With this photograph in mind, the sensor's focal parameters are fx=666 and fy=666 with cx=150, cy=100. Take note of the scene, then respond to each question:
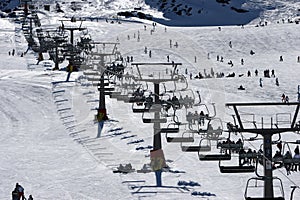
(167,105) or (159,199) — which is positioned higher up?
(167,105)

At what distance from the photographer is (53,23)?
77.7m

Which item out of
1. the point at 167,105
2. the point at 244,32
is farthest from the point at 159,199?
the point at 244,32

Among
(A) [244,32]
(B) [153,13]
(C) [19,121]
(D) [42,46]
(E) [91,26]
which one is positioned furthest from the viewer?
(B) [153,13]

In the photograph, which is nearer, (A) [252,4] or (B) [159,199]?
(B) [159,199]

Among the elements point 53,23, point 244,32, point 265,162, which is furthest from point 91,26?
point 265,162

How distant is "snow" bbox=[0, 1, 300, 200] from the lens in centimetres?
2305

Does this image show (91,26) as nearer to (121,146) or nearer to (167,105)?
(121,146)

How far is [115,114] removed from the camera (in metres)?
37.8

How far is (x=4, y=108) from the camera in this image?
38844 mm

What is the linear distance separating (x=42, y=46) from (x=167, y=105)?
29622 mm

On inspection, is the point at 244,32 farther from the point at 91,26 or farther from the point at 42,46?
the point at 42,46

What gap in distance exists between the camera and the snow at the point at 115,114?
23.0 meters

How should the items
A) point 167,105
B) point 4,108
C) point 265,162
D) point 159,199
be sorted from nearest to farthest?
1. point 265,162
2. point 159,199
3. point 167,105
4. point 4,108

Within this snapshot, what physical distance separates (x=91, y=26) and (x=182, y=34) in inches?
426
